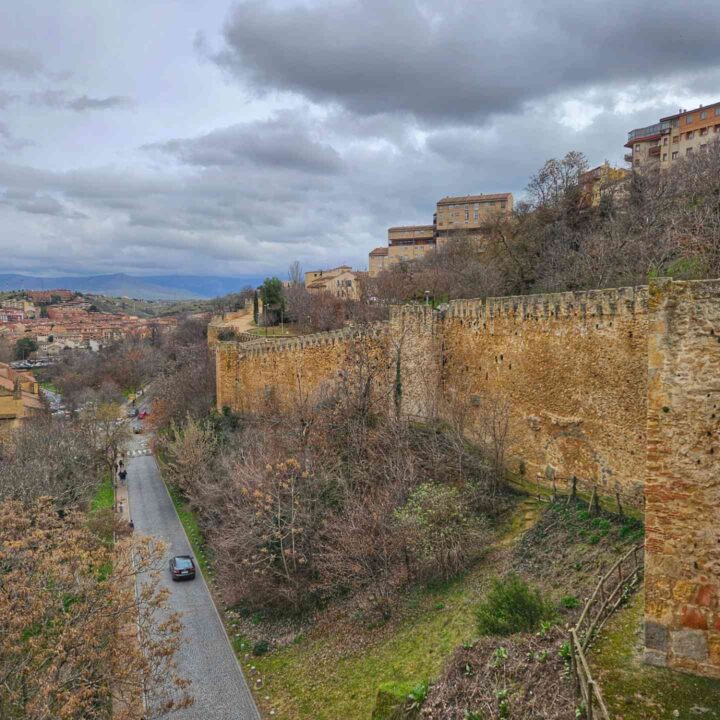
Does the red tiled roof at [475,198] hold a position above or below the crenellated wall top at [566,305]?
above

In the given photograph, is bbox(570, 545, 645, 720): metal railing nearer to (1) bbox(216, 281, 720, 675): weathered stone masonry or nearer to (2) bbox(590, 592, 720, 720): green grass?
(2) bbox(590, 592, 720, 720): green grass

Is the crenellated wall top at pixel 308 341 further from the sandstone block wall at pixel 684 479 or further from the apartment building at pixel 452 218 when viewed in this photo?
the apartment building at pixel 452 218

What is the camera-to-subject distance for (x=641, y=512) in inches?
494

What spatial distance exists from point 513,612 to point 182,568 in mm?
14924

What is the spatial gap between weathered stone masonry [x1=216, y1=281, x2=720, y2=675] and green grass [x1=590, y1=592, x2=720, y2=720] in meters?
0.23

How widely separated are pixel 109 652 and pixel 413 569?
773cm

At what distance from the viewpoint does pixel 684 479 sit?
7.25 meters

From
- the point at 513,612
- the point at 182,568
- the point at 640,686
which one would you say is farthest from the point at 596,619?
the point at 182,568

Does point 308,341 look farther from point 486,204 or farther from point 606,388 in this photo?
point 486,204

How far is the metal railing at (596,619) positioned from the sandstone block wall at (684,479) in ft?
3.16

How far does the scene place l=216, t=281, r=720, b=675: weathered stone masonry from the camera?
23.5 ft

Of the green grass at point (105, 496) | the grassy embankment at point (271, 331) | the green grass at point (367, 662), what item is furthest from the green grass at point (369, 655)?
the grassy embankment at point (271, 331)

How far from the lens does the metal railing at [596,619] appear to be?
649 cm

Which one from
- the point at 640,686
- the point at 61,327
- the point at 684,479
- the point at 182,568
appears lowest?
the point at 182,568
